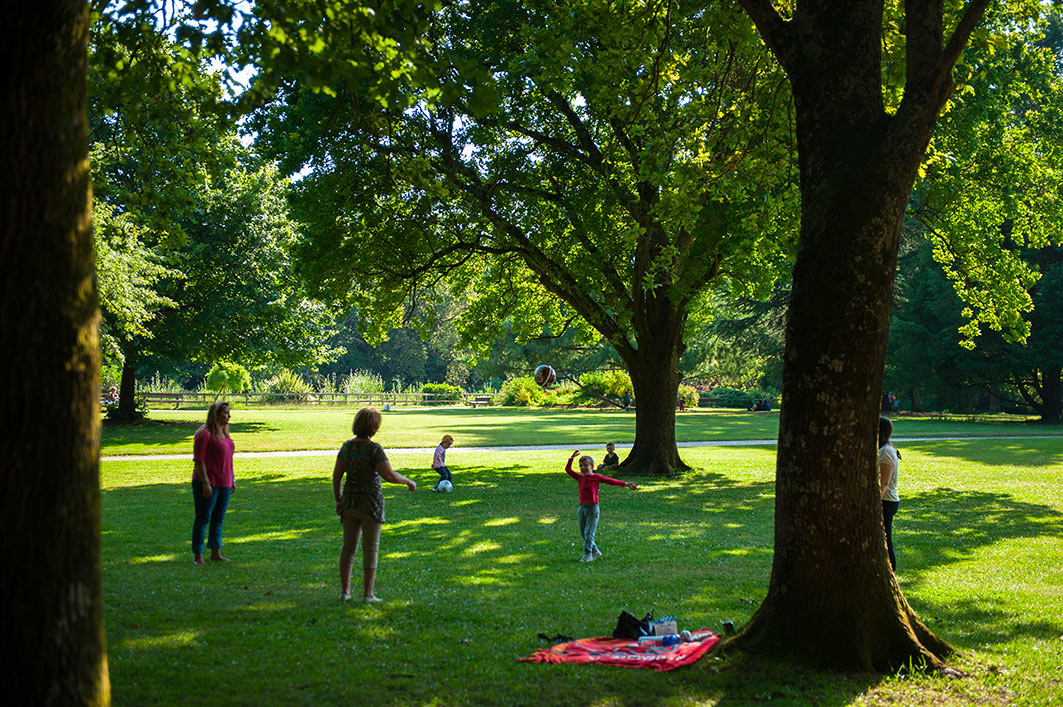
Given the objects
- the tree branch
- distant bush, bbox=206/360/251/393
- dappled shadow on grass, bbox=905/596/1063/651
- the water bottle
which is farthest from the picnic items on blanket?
distant bush, bbox=206/360/251/393

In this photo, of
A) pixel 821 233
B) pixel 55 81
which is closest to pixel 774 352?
pixel 821 233

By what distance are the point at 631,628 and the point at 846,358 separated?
2.69 m

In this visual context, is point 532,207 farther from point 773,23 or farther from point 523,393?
point 523,393

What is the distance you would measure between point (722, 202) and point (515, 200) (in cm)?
493

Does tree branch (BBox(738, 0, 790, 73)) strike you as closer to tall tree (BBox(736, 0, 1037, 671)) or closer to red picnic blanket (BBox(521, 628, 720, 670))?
tall tree (BBox(736, 0, 1037, 671))

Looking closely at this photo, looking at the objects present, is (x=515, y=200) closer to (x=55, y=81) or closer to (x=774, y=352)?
(x=55, y=81)

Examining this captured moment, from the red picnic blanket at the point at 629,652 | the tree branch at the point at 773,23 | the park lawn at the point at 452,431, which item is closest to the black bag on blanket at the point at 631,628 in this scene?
the red picnic blanket at the point at 629,652

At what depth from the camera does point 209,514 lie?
32.4ft

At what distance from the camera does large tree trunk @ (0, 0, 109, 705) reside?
319 centimetres

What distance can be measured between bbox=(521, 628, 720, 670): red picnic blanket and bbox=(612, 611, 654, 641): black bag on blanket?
0.06 m

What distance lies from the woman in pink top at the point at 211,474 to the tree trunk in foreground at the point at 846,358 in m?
6.39

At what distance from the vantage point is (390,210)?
2030cm

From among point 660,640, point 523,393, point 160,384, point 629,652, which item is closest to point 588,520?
point 660,640

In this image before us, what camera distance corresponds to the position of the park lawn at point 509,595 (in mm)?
5539
